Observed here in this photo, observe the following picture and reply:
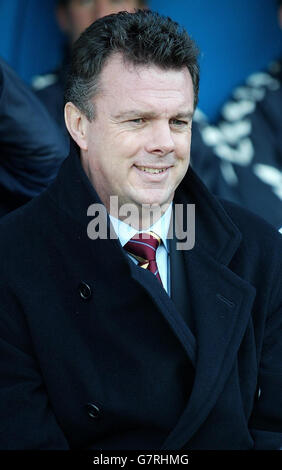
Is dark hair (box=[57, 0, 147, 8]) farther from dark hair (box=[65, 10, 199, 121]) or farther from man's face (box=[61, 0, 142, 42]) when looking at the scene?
dark hair (box=[65, 10, 199, 121])

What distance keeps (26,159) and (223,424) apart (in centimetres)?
101

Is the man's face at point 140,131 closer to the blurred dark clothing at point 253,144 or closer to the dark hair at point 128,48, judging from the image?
the dark hair at point 128,48

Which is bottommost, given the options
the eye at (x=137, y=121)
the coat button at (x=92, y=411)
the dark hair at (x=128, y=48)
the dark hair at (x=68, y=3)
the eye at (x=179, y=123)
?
the coat button at (x=92, y=411)

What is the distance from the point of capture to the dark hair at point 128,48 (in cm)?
173

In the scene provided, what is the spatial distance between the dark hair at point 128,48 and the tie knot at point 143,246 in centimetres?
35

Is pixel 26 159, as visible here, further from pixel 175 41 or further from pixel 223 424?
pixel 223 424

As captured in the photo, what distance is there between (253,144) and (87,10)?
1078 mm

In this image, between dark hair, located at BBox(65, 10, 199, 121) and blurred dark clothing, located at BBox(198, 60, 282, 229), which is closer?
dark hair, located at BBox(65, 10, 199, 121)

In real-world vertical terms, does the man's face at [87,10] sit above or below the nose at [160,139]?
above

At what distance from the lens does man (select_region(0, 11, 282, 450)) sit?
1.69m

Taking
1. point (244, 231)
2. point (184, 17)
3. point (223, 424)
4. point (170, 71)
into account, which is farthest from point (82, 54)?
point (184, 17)

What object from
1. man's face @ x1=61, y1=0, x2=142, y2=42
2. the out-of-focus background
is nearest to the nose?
man's face @ x1=61, y1=0, x2=142, y2=42

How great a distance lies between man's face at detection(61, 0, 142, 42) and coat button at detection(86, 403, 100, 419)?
1906mm

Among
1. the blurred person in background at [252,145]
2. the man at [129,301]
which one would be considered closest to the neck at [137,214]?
the man at [129,301]
